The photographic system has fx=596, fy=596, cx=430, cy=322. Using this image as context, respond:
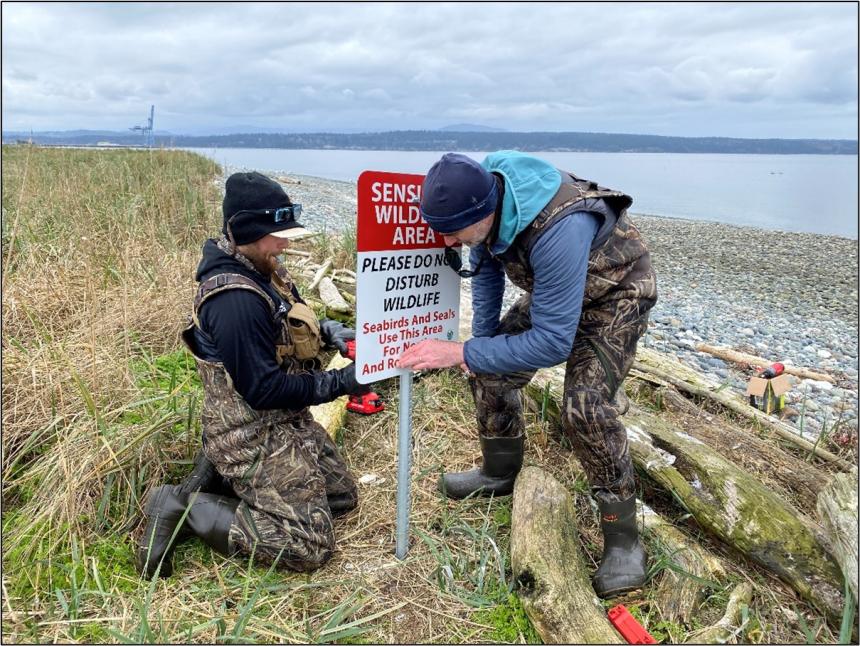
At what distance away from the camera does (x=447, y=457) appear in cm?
394

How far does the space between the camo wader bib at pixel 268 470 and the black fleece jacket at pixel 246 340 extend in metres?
0.07

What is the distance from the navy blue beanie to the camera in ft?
7.95

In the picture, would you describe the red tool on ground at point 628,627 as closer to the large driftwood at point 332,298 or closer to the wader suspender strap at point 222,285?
the wader suspender strap at point 222,285

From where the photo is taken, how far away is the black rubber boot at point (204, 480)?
9.97 ft

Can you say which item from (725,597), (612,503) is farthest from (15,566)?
(725,597)

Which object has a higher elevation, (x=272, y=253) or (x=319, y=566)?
(x=272, y=253)

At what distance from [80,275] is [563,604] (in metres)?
4.82

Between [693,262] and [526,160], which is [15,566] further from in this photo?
[693,262]

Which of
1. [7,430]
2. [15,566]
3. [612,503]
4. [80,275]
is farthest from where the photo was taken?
[80,275]

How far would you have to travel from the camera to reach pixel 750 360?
7.05 meters

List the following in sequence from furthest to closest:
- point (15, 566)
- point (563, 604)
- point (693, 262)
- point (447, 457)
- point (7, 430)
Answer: point (693, 262) → point (447, 457) → point (7, 430) → point (15, 566) → point (563, 604)

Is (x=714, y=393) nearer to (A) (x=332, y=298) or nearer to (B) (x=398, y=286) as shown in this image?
(B) (x=398, y=286)

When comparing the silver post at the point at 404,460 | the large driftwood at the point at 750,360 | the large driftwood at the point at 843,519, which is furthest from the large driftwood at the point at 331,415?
the large driftwood at the point at 750,360

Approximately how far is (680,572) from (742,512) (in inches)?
20.5
